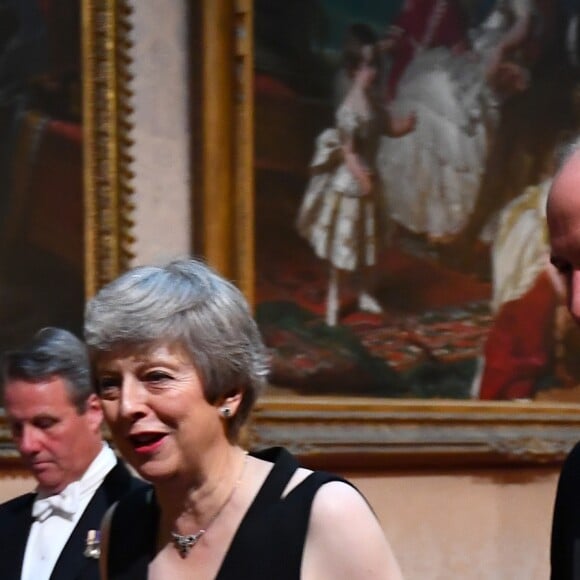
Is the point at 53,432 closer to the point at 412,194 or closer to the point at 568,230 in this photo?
the point at 568,230

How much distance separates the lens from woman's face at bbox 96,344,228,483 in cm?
276

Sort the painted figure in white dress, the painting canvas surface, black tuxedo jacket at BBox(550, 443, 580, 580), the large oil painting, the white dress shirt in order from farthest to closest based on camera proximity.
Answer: the painted figure in white dress < the large oil painting < the painting canvas surface < the white dress shirt < black tuxedo jacket at BBox(550, 443, 580, 580)

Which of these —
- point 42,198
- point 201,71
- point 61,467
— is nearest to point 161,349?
point 61,467

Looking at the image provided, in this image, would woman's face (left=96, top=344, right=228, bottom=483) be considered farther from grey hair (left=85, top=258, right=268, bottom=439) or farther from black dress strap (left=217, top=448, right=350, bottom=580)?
black dress strap (left=217, top=448, right=350, bottom=580)

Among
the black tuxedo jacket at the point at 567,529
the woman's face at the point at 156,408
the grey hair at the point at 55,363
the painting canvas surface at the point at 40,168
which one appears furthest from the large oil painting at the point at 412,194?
the black tuxedo jacket at the point at 567,529

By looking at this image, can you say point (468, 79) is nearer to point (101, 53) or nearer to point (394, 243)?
point (394, 243)

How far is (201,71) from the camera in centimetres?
602

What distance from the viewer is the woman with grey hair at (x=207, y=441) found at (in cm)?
277

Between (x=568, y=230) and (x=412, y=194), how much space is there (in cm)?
488

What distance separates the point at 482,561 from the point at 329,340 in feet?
5.47


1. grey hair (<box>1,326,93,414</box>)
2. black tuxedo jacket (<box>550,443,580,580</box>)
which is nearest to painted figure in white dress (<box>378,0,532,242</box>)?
grey hair (<box>1,326,93,414</box>)

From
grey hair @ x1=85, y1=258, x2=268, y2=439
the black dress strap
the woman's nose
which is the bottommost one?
the black dress strap

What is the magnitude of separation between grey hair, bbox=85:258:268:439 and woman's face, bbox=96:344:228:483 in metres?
0.03

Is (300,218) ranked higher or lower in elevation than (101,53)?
lower
